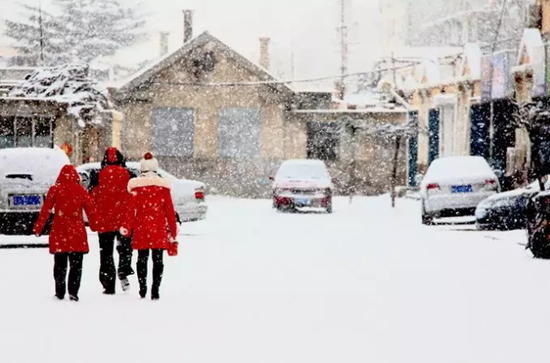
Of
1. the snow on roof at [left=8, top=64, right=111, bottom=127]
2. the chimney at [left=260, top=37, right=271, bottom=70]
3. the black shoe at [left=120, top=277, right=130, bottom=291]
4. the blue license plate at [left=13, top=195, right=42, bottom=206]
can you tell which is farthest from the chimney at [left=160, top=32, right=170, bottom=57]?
the black shoe at [left=120, top=277, right=130, bottom=291]

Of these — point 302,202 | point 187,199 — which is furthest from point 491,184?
A: point 302,202

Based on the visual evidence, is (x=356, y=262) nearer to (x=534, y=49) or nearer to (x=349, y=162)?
(x=534, y=49)

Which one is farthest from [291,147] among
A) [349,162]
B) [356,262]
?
[356,262]

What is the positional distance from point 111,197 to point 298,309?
243 centimetres

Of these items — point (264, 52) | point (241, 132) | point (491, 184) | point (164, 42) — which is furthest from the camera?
point (164, 42)

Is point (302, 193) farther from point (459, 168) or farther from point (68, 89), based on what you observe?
point (68, 89)

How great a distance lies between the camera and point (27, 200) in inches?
620

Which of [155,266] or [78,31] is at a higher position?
[78,31]

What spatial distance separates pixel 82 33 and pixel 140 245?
2162 inches

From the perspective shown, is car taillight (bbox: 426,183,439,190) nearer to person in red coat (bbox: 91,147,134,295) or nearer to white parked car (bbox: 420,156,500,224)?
white parked car (bbox: 420,156,500,224)

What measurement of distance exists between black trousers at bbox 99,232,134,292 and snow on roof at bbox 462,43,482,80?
2514cm

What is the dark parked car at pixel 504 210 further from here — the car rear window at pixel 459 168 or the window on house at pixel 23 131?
the window on house at pixel 23 131

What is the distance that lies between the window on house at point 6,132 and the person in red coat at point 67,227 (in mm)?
21536

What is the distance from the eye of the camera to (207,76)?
42500 mm
